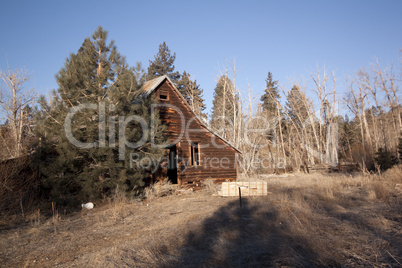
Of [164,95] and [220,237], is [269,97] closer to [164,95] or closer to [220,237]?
[164,95]

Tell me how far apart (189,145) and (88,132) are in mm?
6983

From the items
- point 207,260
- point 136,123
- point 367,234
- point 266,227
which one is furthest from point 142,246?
point 136,123

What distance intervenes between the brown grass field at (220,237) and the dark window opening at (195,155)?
22.0 ft

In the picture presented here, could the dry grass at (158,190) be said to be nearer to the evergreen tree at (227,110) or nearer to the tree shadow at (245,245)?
the tree shadow at (245,245)

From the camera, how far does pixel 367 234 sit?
576 cm

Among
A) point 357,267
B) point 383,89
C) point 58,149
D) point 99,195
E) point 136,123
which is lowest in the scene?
point 357,267

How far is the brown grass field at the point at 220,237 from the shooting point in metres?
4.71

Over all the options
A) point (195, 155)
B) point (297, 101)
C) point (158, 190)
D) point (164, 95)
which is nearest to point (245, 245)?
point (158, 190)

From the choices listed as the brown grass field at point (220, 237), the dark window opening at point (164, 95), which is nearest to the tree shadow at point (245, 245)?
the brown grass field at point (220, 237)

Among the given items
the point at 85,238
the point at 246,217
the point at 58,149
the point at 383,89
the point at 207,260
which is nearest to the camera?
the point at 207,260

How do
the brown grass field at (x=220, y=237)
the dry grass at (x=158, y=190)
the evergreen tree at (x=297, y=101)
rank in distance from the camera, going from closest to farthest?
1. the brown grass field at (x=220, y=237)
2. the dry grass at (x=158, y=190)
3. the evergreen tree at (x=297, y=101)

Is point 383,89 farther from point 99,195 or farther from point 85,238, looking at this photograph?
point 85,238

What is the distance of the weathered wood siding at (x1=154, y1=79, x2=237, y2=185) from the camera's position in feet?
51.3

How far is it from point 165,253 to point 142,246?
578 mm
